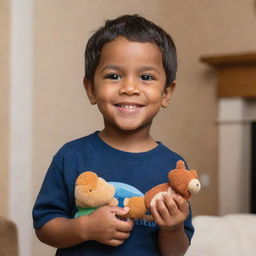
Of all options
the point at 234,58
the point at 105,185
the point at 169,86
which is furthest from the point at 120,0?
the point at 105,185

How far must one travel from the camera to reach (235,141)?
2.83 m

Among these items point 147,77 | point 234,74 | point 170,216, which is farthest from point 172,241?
point 234,74

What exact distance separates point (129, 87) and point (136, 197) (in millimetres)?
198

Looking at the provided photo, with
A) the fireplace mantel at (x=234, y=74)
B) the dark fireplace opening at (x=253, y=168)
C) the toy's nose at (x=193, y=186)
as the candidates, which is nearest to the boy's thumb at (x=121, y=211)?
the toy's nose at (x=193, y=186)

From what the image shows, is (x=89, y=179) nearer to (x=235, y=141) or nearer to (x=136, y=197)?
(x=136, y=197)

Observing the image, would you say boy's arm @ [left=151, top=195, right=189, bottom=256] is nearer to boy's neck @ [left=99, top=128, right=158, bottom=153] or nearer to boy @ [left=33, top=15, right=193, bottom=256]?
boy @ [left=33, top=15, right=193, bottom=256]

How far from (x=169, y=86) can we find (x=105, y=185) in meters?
0.29

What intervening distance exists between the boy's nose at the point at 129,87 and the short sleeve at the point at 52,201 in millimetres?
197

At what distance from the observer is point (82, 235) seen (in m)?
0.77

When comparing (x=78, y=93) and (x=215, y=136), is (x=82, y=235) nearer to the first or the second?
(x=78, y=93)

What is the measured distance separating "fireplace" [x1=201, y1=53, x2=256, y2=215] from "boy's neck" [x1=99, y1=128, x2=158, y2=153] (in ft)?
6.48

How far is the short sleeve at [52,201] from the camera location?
2.70 ft

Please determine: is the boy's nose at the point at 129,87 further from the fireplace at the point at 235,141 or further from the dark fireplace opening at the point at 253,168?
the dark fireplace opening at the point at 253,168

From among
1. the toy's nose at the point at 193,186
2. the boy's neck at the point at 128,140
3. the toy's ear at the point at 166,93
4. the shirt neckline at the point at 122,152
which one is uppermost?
the toy's ear at the point at 166,93
